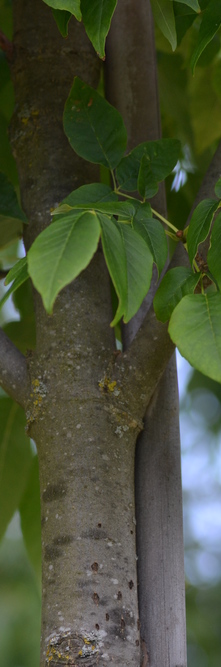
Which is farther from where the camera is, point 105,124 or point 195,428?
point 195,428

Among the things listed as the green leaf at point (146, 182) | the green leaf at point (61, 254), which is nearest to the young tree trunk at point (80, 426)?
the green leaf at point (146, 182)

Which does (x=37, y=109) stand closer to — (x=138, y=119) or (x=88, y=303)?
(x=138, y=119)

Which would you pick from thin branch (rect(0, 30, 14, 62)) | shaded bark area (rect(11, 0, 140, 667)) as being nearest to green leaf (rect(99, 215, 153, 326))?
shaded bark area (rect(11, 0, 140, 667))

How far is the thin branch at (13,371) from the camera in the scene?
611 millimetres

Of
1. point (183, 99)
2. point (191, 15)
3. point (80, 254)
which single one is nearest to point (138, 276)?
point (80, 254)

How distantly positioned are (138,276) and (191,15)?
1.24 feet

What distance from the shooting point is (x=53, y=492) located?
0.55 m

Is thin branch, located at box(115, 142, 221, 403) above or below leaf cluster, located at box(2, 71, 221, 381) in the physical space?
below

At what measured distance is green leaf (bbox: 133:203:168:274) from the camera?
1.43 ft

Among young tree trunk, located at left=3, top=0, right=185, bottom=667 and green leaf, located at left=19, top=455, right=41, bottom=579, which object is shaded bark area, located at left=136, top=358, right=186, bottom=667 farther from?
green leaf, located at left=19, top=455, right=41, bottom=579

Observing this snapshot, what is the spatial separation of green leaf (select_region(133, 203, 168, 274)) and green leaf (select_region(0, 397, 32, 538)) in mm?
430

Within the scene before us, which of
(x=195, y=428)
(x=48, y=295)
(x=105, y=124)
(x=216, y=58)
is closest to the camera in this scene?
(x=48, y=295)

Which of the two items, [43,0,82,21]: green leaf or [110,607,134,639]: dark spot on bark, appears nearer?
[43,0,82,21]: green leaf

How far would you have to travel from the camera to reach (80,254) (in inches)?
12.7
